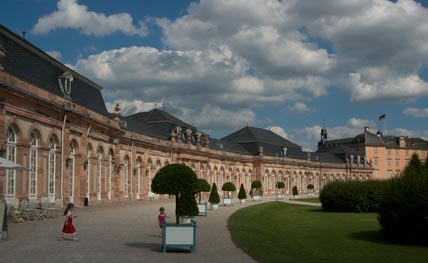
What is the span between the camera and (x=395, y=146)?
13012 centimetres

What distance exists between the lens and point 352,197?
44.2m

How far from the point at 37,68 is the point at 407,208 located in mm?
20966

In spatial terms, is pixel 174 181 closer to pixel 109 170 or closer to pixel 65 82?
pixel 65 82

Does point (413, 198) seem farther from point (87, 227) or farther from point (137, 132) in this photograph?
point (137, 132)

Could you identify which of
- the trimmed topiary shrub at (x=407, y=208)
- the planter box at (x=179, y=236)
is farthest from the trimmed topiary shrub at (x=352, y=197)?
the planter box at (x=179, y=236)

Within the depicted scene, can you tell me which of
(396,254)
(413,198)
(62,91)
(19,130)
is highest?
(62,91)

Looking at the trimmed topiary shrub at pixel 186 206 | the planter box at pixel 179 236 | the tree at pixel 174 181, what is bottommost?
the planter box at pixel 179 236

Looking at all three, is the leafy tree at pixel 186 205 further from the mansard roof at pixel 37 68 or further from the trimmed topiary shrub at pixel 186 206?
the mansard roof at pixel 37 68

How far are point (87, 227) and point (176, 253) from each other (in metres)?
7.24

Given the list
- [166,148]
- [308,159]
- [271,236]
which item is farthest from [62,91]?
A: [308,159]

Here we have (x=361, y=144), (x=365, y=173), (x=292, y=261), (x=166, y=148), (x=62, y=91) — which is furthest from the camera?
(x=361, y=144)

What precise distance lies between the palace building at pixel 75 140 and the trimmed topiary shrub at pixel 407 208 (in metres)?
16.2

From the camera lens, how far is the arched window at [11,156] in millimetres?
26156

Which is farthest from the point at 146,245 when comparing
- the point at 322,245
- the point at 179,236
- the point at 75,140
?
the point at 75,140
